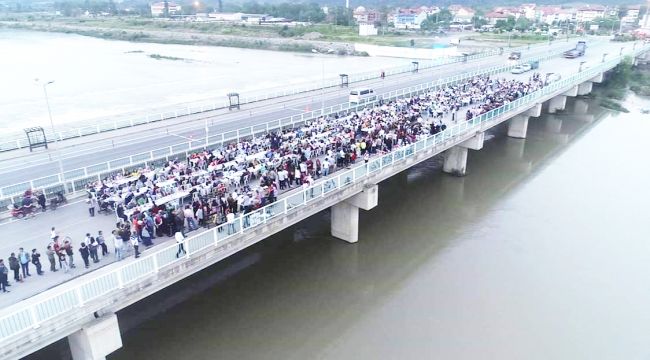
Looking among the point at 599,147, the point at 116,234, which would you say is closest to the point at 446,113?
the point at 599,147

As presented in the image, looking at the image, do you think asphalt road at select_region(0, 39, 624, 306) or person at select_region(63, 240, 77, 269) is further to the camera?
person at select_region(63, 240, 77, 269)

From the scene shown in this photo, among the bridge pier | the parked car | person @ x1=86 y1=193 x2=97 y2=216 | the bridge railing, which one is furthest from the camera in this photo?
the parked car

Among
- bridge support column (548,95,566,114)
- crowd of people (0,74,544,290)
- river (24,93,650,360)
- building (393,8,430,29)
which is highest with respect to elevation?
building (393,8,430,29)

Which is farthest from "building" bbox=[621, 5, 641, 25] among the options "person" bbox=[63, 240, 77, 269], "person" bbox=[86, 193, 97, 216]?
"person" bbox=[63, 240, 77, 269]

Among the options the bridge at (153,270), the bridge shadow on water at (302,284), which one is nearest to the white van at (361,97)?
the bridge shadow on water at (302,284)

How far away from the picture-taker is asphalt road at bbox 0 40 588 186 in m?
22.9

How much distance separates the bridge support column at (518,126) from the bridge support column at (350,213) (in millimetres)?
23119

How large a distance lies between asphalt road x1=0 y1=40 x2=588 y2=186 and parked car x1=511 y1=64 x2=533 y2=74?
16.2 metres

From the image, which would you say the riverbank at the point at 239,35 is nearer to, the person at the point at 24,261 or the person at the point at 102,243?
the person at the point at 102,243

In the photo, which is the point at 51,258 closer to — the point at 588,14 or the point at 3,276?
the point at 3,276

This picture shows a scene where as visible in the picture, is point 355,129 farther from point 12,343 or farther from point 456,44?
point 456,44

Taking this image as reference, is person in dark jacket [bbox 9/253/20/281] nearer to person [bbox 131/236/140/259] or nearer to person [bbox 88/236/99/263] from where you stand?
person [bbox 88/236/99/263]

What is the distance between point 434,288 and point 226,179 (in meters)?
9.01

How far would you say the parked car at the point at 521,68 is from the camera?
171ft
